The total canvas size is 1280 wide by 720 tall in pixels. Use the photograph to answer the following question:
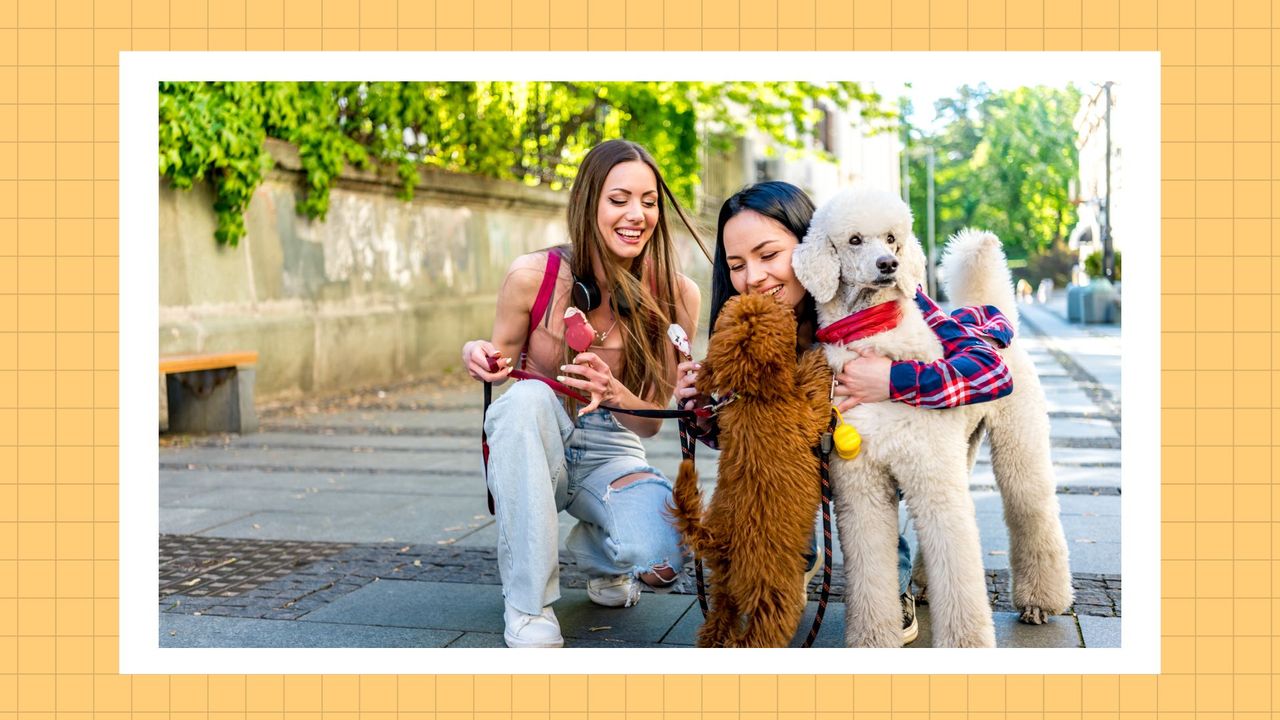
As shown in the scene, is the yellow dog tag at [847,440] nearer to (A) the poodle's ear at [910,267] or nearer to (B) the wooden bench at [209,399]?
(A) the poodle's ear at [910,267]

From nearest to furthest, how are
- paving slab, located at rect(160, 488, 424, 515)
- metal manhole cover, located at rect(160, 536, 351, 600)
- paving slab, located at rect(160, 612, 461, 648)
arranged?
paving slab, located at rect(160, 612, 461, 648), metal manhole cover, located at rect(160, 536, 351, 600), paving slab, located at rect(160, 488, 424, 515)

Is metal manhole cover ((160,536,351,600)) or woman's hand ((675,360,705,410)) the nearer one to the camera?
woman's hand ((675,360,705,410))

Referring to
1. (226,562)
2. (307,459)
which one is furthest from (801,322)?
(307,459)

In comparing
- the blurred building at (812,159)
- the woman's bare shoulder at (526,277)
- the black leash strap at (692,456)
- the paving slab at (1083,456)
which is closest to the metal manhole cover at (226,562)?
the woman's bare shoulder at (526,277)

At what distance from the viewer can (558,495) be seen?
11.8 feet

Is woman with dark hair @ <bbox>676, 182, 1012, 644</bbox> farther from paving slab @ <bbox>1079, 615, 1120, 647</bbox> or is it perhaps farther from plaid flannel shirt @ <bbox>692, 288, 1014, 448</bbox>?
paving slab @ <bbox>1079, 615, 1120, 647</bbox>

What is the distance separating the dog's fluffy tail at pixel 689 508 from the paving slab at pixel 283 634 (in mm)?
893

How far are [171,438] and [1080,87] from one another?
6.11 meters

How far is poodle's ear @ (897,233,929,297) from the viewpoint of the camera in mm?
2938

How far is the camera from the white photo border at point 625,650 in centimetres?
276

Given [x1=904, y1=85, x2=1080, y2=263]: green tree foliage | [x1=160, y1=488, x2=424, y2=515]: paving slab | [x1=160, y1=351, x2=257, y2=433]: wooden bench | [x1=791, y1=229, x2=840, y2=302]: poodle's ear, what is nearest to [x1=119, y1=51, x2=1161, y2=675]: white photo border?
[x1=791, y1=229, x2=840, y2=302]: poodle's ear

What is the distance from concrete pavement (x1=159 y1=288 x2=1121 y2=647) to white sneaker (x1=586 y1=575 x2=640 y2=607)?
37mm

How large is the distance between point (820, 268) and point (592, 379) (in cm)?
80

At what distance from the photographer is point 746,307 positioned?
2887mm
